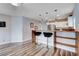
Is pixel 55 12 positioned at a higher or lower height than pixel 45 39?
higher

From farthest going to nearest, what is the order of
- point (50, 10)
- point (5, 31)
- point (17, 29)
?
point (17, 29), point (5, 31), point (50, 10)

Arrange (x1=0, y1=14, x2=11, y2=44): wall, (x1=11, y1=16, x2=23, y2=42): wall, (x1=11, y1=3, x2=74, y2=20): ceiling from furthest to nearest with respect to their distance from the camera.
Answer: (x1=11, y1=16, x2=23, y2=42): wall → (x1=0, y1=14, x2=11, y2=44): wall → (x1=11, y1=3, x2=74, y2=20): ceiling

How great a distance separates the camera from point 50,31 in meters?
5.46

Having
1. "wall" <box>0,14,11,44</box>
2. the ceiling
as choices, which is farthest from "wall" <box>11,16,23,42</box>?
the ceiling

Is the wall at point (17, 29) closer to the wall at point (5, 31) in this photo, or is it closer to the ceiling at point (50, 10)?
the wall at point (5, 31)

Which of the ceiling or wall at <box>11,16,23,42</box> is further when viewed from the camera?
wall at <box>11,16,23,42</box>

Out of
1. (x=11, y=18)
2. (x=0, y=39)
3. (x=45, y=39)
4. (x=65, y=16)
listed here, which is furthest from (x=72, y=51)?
(x=11, y=18)

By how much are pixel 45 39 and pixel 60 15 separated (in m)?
1.78

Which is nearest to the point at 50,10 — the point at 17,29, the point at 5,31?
the point at 5,31

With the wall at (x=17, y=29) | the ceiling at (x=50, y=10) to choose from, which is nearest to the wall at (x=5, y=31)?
the wall at (x=17, y=29)

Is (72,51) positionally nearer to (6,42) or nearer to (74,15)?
(74,15)

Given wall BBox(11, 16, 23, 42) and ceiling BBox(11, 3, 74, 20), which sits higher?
ceiling BBox(11, 3, 74, 20)

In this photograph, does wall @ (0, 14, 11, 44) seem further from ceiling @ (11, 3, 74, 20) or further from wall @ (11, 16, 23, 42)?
ceiling @ (11, 3, 74, 20)

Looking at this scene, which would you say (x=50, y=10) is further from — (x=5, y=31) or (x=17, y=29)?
(x=17, y=29)
